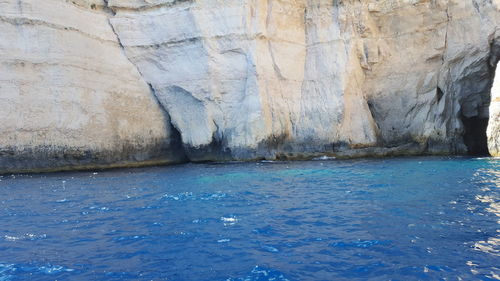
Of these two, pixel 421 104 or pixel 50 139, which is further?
pixel 421 104

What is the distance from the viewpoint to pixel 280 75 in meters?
18.9

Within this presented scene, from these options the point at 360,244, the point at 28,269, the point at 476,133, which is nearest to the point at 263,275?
the point at 360,244

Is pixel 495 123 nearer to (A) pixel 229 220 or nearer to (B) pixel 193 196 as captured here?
(B) pixel 193 196

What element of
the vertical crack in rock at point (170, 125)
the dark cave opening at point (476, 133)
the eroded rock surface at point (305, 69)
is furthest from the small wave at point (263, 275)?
the dark cave opening at point (476, 133)

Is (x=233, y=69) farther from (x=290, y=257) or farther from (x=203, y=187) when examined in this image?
(x=290, y=257)

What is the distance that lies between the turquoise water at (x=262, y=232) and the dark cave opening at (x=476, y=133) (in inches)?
431

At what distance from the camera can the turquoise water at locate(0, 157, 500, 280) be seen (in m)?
4.01

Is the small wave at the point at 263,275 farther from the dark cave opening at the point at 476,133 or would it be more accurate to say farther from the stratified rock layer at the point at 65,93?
the dark cave opening at the point at 476,133

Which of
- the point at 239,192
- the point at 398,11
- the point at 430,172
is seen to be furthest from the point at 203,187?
the point at 398,11

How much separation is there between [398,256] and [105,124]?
1463cm

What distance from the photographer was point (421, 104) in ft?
62.3

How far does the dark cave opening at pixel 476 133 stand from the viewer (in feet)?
64.1

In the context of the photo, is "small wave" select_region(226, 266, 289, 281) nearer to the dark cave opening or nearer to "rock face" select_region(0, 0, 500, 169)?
"rock face" select_region(0, 0, 500, 169)

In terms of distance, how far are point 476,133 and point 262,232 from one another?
18.5 meters
